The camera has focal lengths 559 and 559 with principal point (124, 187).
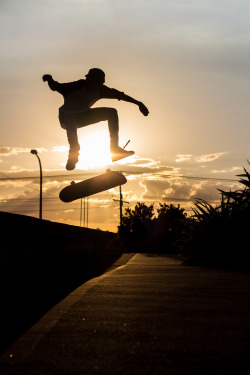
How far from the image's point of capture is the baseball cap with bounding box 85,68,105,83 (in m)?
7.20

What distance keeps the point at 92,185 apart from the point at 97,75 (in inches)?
93.0


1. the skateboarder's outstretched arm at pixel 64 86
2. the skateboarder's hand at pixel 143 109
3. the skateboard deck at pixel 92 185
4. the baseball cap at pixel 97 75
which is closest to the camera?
the baseball cap at pixel 97 75

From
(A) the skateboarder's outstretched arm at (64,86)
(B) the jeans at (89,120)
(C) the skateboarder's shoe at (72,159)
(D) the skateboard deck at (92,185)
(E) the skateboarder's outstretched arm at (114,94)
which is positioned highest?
(A) the skateboarder's outstretched arm at (64,86)

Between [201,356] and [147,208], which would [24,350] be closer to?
[201,356]

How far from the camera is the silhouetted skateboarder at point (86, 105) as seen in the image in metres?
7.40

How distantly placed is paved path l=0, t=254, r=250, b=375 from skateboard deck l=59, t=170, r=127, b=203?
5.58 feet

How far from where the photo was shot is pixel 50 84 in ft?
25.1

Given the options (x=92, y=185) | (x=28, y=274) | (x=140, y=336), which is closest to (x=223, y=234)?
(x=28, y=274)

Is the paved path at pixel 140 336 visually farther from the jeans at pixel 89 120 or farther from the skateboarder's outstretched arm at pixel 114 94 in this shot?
the skateboarder's outstretched arm at pixel 114 94

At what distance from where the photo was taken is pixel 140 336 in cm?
582

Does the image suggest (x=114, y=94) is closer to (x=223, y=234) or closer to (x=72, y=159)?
(x=72, y=159)

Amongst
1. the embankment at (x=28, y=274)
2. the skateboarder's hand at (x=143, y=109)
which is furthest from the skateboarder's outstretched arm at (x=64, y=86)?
the embankment at (x=28, y=274)

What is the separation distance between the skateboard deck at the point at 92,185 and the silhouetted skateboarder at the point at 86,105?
451 mm

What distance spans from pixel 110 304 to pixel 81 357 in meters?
3.32
